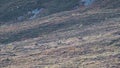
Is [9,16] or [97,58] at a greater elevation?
[97,58]

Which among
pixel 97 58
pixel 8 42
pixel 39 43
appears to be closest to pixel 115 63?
pixel 97 58

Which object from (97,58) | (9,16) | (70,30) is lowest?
(9,16)

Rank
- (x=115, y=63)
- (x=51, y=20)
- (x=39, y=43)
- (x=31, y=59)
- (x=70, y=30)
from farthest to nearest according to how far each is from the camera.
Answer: (x=51, y=20) → (x=70, y=30) → (x=39, y=43) → (x=31, y=59) → (x=115, y=63)

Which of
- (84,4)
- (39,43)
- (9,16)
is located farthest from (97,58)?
(9,16)

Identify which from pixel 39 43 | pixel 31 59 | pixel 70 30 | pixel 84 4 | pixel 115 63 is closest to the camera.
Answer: pixel 115 63

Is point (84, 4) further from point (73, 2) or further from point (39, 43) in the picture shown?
point (39, 43)

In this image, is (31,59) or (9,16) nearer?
(31,59)
